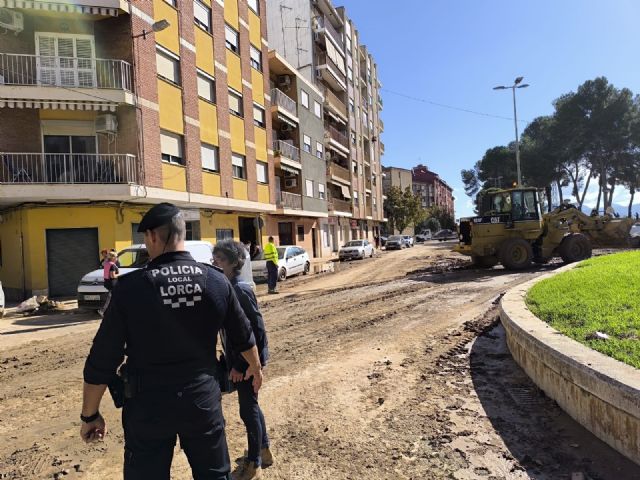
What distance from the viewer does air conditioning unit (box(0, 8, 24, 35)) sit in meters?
14.9

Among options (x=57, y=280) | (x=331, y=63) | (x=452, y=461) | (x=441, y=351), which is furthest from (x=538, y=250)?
(x=331, y=63)

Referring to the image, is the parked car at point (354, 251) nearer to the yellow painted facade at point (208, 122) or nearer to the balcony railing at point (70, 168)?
the yellow painted facade at point (208, 122)

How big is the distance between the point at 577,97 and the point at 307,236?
95.7 feet

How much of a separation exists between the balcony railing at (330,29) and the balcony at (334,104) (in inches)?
185

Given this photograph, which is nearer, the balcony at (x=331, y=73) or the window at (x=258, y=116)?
the window at (x=258, y=116)

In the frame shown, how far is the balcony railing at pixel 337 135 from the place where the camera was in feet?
129

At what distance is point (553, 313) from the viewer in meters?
5.68

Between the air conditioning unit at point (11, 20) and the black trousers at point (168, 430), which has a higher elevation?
the air conditioning unit at point (11, 20)

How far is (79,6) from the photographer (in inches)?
610

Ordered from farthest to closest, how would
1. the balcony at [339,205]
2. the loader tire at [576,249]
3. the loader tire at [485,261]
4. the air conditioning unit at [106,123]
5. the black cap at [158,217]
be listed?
the balcony at [339,205]
the loader tire at [485,261]
the loader tire at [576,249]
the air conditioning unit at [106,123]
the black cap at [158,217]

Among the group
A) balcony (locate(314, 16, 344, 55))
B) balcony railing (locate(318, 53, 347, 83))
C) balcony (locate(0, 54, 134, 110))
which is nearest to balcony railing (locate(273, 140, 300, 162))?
balcony railing (locate(318, 53, 347, 83))

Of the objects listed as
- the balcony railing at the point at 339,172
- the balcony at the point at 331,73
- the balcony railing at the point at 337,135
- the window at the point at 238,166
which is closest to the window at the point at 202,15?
the window at the point at 238,166

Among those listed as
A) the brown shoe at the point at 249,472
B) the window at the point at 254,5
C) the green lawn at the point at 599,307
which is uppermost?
the window at the point at 254,5

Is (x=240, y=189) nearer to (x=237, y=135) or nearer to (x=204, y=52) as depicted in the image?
(x=237, y=135)
